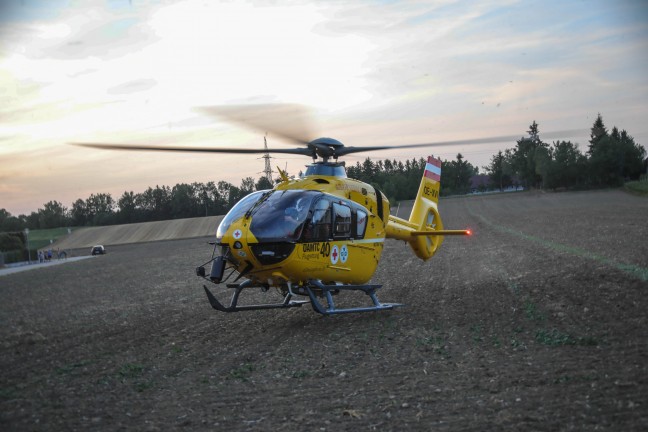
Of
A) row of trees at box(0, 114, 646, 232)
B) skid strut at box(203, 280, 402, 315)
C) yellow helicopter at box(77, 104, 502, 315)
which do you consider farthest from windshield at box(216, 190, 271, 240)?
row of trees at box(0, 114, 646, 232)

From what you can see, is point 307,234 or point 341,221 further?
point 341,221

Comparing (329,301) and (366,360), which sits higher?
(329,301)

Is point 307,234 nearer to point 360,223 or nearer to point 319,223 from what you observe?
point 319,223

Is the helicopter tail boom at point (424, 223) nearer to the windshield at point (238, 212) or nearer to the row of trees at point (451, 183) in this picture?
the windshield at point (238, 212)

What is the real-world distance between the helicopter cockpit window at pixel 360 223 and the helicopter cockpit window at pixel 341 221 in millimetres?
367

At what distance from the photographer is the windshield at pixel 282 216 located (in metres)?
11.3

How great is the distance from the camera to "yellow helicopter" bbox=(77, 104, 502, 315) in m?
11.3

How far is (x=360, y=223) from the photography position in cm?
1334

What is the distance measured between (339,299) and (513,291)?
4.32 m

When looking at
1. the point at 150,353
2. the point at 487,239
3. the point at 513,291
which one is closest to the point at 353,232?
the point at 513,291

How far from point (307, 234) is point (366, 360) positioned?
3.40 m

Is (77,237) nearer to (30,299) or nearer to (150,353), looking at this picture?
(30,299)

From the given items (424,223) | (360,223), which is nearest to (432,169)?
(424,223)

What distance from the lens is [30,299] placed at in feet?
70.3
